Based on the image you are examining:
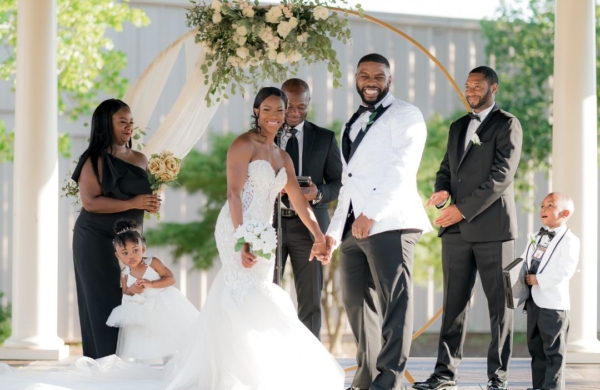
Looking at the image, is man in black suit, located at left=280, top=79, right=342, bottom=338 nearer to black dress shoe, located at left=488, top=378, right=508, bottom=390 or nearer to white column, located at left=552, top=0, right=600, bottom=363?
black dress shoe, located at left=488, top=378, right=508, bottom=390

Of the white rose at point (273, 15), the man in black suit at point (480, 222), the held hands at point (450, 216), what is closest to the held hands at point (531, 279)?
the man in black suit at point (480, 222)

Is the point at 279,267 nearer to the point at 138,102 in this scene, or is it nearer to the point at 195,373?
the point at 195,373

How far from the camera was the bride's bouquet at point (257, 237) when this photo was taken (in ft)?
17.6

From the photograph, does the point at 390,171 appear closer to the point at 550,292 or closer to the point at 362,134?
the point at 362,134

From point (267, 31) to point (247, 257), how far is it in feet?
4.77

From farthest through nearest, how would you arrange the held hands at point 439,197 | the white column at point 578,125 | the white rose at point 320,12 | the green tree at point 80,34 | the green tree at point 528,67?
the green tree at point 528,67
the green tree at point 80,34
the white column at point 578,125
the white rose at point 320,12
the held hands at point 439,197

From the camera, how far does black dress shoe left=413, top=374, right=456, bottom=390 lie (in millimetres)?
5876

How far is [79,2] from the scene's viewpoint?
12031 millimetres

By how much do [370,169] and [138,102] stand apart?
96.2 inches

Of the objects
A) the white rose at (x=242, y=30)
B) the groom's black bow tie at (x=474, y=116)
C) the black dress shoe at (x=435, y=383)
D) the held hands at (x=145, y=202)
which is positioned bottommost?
the black dress shoe at (x=435, y=383)

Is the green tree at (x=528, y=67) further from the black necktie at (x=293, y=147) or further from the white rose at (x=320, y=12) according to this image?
the white rose at (x=320, y=12)

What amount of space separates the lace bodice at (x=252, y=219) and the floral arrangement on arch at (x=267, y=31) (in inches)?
30.6

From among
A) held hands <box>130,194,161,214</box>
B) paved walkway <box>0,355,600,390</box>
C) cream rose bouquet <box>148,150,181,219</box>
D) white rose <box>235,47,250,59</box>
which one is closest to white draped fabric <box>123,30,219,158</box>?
cream rose bouquet <box>148,150,181,219</box>

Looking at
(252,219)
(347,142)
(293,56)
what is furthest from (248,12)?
(252,219)
